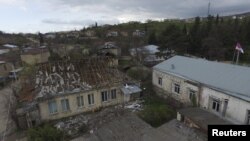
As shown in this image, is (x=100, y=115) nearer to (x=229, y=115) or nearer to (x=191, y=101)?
(x=191, y=101)

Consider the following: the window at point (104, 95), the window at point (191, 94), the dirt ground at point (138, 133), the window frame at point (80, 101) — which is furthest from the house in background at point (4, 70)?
the window at point (191, 94)

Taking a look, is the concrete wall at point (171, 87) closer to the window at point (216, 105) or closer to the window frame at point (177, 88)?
the window frame at point (177, 88)

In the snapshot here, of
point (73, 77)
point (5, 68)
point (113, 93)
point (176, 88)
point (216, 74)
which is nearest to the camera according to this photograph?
point (216, 74)

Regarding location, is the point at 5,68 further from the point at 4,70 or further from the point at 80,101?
the point at 80,101

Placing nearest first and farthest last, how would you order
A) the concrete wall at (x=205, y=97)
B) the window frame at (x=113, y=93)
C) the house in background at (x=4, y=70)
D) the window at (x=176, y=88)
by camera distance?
the concrete wall at (x=205, y=97) → the window at (x=176, y=88) → the window frame at (x=113, y=93) → the house in background at (x=4, y=70)

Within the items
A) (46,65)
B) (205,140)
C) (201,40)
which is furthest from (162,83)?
(201,40)

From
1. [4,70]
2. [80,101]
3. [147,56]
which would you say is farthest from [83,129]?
[147,56]
